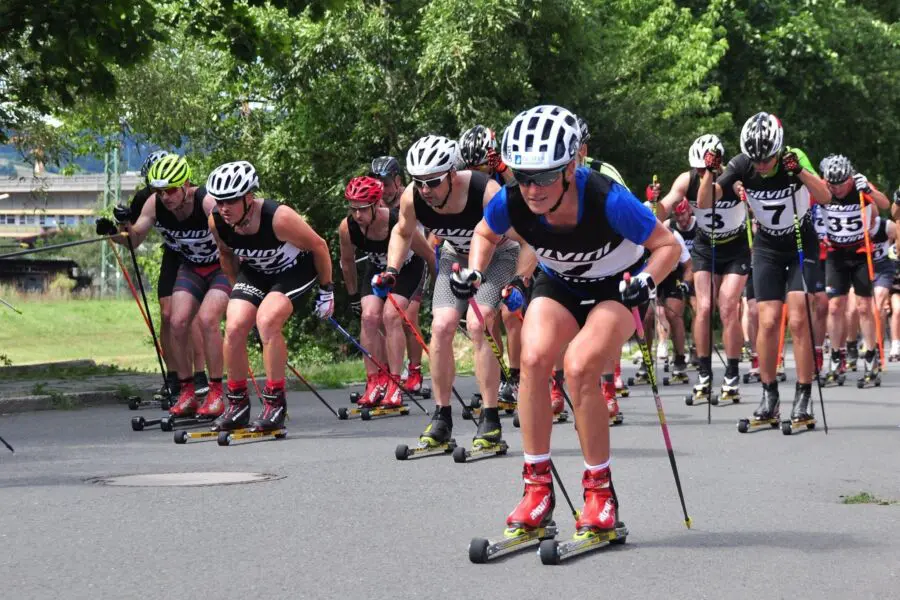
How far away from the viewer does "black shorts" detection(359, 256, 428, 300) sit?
45.1 ft

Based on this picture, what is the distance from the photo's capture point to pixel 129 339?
149ft

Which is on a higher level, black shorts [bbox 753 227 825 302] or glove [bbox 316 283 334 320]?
black shorts [bbox 753 227 825 302]

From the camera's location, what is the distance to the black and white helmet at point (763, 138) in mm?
10695

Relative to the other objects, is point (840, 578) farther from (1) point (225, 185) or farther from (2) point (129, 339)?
(2) point (129, 339)

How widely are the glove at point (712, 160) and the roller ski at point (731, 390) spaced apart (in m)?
2.22

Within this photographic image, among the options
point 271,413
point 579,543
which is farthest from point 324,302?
point 579,543

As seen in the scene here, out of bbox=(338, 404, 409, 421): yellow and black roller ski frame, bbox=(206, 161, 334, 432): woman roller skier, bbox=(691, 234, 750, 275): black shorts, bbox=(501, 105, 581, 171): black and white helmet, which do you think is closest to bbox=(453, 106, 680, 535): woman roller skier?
bbox=(501, 105, 581, 171): black and white helmet

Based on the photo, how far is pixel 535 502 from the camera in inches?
256

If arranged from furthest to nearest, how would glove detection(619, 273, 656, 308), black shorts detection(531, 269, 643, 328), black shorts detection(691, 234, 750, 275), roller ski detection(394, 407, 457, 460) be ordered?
black shorts detection(691, 234, 750, 275), roller ski detection(394, 407, 457, 460), black shorts detection(531, 269, 643, 328), glove detection(619, 273, 656, 308)

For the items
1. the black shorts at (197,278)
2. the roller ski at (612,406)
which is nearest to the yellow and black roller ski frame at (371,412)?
the black shorts at (197,278)

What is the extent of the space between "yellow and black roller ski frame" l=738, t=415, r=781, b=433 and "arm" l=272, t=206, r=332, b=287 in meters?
3.20

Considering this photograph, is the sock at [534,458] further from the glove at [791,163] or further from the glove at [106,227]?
the glove at [106,227]

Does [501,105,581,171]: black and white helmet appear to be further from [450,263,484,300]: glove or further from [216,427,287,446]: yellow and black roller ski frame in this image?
[216,427,287,446]: yellow and black roller ski frame

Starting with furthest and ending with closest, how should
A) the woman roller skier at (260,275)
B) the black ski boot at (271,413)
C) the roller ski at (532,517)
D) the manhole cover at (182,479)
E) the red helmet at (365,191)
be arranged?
the red helmet at (365,191) < the black ski boot at (271,413) < the woman roller skier at (260,275) < the manhole cover at (182,479) < the roller ski at (532,517)
